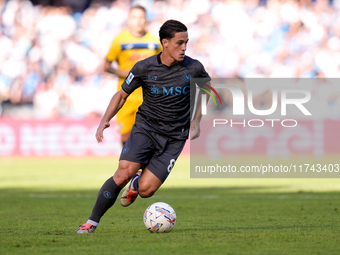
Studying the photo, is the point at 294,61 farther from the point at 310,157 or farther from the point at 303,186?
the point at 303,186

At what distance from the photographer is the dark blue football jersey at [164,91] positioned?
17.7 ft

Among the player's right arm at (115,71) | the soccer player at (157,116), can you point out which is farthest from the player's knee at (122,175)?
the player's right arm at (115,71)

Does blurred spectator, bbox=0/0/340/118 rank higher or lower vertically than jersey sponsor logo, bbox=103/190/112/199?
higher

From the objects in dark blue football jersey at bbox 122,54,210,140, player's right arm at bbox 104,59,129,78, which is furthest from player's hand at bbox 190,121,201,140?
player's right arm at bbox 104,59,129,78

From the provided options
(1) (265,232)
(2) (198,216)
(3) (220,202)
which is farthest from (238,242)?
(3) (220,202)

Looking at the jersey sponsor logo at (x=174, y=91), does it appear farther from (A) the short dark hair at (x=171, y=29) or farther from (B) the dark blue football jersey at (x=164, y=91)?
(A) the short dark hair at (x=171, y=29)

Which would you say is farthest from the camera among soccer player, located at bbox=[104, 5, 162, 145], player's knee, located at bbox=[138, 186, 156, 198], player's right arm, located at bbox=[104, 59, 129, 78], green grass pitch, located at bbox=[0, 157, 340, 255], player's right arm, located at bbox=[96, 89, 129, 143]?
soccer player, located at bbox=[104, 5, 162, 145]

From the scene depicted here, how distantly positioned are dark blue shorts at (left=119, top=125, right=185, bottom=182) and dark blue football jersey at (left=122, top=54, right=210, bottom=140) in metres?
0.07

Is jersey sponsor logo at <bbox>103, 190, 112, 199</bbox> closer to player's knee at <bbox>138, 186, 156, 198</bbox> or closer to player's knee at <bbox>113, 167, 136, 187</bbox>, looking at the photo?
player's knee at <bbox>113, 167, 136, 187</bbox>

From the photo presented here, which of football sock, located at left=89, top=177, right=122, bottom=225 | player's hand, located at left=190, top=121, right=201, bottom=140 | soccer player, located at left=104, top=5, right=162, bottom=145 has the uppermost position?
soccer player, located at left=104, top=5, right=162, bottom=145

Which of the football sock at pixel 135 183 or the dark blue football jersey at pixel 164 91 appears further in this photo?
the football sock at pixel 135 183

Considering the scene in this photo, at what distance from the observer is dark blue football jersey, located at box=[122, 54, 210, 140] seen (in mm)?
5406

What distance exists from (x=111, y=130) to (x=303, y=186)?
8181mm

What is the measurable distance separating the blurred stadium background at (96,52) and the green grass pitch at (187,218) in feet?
16.6
